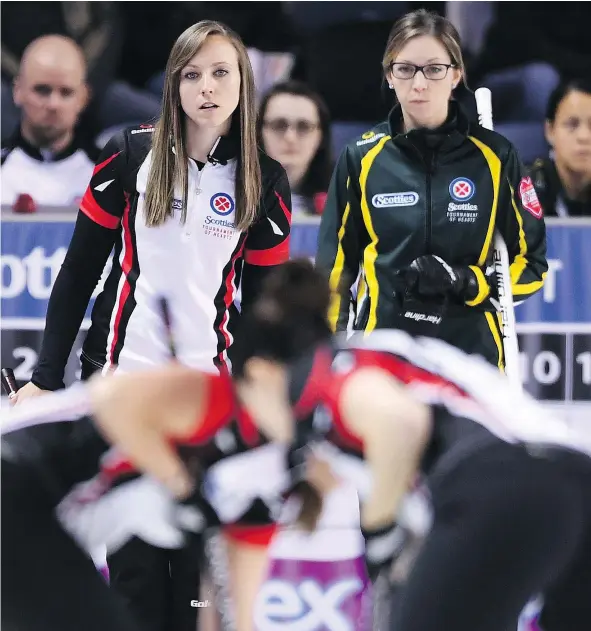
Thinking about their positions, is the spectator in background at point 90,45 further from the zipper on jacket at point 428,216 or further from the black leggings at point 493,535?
the black leggings at point 493,535

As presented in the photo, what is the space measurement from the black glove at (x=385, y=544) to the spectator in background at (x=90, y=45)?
3283 millimetres

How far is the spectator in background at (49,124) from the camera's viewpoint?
5.05 m

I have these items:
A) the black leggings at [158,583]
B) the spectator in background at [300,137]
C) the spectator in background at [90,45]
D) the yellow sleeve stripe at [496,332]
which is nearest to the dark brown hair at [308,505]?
the black leggings at [158,583]

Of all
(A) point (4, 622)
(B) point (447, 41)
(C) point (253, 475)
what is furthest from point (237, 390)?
(B) point (447, 41)

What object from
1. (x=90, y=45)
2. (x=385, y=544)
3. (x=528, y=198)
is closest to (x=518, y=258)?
(x=528, y=198)

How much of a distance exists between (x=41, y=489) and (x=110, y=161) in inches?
36.9

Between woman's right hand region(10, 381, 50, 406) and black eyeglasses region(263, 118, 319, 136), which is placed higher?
black eyeglasses region(263, 118, 319, 136)

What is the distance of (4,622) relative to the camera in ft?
7.00

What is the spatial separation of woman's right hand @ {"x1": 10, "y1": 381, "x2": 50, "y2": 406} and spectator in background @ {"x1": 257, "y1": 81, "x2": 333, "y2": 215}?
82.2 inches

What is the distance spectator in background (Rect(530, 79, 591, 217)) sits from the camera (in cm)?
472

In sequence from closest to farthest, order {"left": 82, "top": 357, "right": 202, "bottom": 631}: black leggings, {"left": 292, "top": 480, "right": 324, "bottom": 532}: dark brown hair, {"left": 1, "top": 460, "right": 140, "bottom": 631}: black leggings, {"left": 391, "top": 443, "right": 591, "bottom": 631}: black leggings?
{"left": 391, "top": 443, "right": 591, "bottom": 631}: black leggings, {"left": 1, "top": 460, "right": 140, "bottom": 631}: black leggings, {"left": 292, "top": 480, "right": 324, "bottom": 532}: dark brown hair, {"left": 82, "top": 357, "right": 202, "bottom": 631}: black leggings

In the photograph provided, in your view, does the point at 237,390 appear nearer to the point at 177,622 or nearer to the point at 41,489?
the point at 41,489

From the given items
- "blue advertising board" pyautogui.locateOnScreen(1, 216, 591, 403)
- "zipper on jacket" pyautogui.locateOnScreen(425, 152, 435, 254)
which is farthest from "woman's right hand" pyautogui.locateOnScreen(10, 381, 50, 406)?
"blue advertising board" pyautogui.locateOnScreen(1, 216, 591, 403)

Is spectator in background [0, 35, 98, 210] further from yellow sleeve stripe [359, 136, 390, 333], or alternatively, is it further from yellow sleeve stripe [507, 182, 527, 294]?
yellow sleeve stripe [507, 182, 527, 294]
